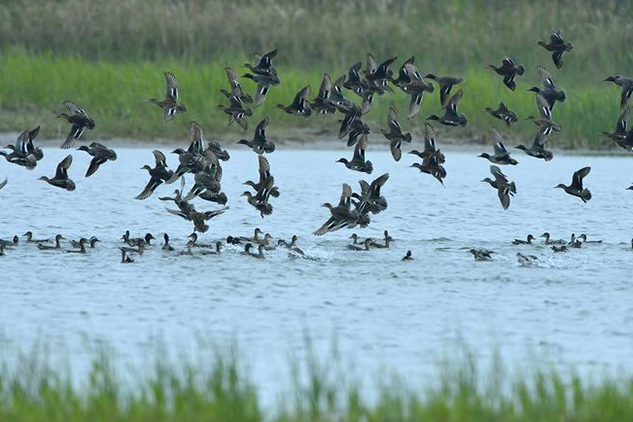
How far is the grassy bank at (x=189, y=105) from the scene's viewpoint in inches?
1093

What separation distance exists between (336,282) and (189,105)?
12.8 m

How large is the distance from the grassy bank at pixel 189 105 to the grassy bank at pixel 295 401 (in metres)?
17.6

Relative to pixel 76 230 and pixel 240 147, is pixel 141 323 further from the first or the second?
pixel 240 147

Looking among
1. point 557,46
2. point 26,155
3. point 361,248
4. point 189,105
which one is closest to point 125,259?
point 26,155

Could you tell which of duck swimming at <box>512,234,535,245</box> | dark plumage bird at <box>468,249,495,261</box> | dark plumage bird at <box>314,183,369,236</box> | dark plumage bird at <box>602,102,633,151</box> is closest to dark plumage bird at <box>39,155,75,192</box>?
dark plumage bird at <box>314,183,369,236</box>

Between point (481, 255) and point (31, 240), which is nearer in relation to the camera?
point (481, 255)

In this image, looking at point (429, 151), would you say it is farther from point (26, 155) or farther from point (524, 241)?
point (26, 155)

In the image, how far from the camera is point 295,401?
976cm

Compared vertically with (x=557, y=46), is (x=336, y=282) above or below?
below

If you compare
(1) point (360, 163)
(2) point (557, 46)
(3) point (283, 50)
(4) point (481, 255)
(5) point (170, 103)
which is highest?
(3) point (283, 50)

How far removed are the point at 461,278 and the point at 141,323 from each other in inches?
149

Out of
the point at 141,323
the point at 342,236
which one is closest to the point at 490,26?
the point at 342,236

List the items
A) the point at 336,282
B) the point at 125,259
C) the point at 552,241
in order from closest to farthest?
1. the point at 336,282
2. the point at 125,259
3. the point at 552,241

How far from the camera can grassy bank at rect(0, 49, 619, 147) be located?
2775cm
